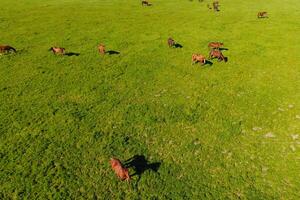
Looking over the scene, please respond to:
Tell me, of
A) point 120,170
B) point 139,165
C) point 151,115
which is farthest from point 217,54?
point 120,170

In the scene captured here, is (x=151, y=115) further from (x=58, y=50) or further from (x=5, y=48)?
(x=5, y=48)

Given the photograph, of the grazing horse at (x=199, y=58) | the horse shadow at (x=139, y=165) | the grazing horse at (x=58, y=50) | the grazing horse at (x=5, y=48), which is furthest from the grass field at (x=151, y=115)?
the grazing horse at (x=199, y=58)

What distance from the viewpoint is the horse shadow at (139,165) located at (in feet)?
36.8

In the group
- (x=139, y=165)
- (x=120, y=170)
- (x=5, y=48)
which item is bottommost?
(x=139, y=165)

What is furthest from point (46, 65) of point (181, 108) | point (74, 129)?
point (181, 108)

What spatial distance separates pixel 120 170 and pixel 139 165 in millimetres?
1092

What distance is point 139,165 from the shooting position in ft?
37.6

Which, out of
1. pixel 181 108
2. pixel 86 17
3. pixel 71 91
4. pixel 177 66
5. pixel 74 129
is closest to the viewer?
pixel 74 129

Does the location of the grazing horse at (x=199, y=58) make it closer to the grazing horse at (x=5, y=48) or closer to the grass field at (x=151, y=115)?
the grass field at (x=151, y=115)

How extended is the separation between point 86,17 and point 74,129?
21.9 m

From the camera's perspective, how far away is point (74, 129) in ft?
43.8

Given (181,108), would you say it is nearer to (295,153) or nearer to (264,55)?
(295,153)

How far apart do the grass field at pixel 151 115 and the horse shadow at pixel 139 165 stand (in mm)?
196

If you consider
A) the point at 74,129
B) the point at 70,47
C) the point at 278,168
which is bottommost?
the point at 278,168
